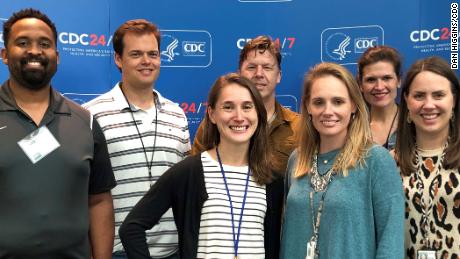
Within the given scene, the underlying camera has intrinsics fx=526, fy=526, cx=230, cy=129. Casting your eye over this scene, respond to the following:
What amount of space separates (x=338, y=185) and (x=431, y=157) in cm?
49

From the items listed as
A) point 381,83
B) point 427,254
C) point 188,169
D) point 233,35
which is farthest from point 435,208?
point 233,35

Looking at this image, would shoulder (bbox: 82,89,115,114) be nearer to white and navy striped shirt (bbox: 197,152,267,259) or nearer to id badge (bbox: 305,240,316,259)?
white and navy striped shirt (bbox: 197,152,267,259)

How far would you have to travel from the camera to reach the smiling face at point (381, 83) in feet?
10.8

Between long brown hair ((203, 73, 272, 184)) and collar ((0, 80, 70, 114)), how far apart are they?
0.64m

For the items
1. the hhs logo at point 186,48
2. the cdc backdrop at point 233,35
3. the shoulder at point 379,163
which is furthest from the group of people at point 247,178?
the hhs logo at point 186,48

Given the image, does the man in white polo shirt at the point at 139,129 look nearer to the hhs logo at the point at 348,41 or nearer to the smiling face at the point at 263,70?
the smiling face at the point at 263,70

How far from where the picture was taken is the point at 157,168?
2.75 m

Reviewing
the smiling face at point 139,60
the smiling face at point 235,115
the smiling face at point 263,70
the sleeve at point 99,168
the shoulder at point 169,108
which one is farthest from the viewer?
the smiling face at point 263,70

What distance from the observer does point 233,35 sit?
163 inches

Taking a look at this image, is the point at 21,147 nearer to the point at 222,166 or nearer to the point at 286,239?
the point at 222,166

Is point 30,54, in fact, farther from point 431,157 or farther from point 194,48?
point 194,48

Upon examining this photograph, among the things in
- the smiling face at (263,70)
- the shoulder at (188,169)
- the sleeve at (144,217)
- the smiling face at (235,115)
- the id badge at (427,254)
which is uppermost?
the smiling face at (263,70)

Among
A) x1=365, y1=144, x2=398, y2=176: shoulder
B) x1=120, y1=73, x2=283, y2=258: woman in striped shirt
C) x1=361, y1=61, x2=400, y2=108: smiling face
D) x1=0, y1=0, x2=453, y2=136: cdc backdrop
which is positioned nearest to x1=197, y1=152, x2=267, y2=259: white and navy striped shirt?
x1=120, y1=73, x2=283, y2=258: woman in striped shirt

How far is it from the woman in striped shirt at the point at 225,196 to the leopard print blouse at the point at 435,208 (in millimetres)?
555
